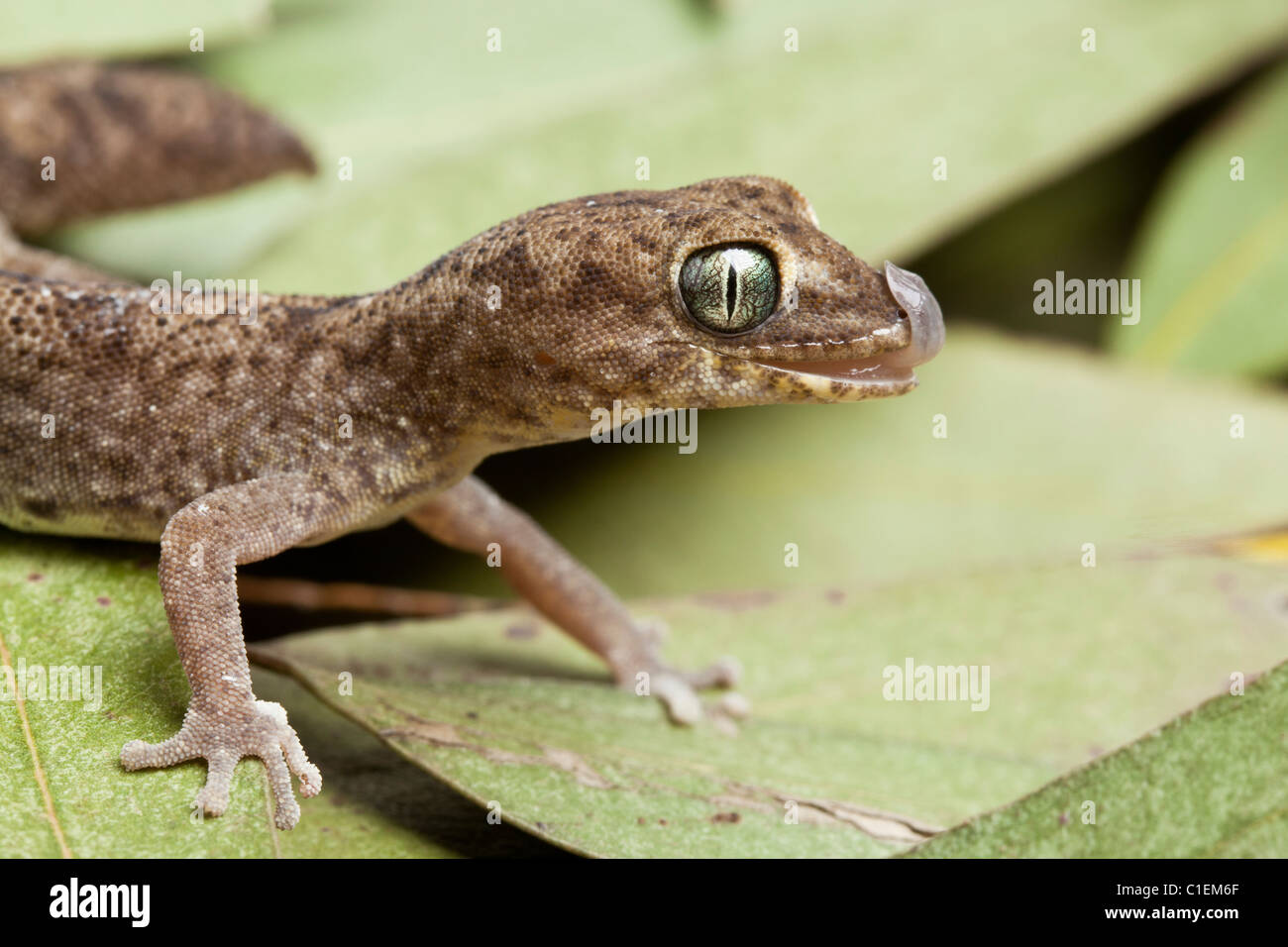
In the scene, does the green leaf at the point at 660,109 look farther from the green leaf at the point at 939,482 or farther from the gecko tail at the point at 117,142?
the green leaf at the point at 939,482

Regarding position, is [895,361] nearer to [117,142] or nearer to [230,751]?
[230,751]

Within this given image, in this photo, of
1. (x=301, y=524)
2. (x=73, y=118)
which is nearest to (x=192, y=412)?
(x=301, y=524)

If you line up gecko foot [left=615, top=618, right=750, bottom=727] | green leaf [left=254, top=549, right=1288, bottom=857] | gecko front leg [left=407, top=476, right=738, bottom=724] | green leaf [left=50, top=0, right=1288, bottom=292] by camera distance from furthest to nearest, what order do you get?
green leaf [left=50, top=0, right=1288, bottom=292]
gecko front leg [left=407, top=476, right=738, bottom=724]
gecko foot [left=615, top=618, right=750, bottom=727]
green leaf [left=254, top=549, right=1288, bottom=857]

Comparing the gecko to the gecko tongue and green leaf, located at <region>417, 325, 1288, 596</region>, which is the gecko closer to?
the gecko tongue

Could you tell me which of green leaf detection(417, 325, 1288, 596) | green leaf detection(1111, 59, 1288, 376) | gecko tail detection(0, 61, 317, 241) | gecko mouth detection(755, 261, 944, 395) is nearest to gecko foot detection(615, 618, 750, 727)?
green leaf detection(417, 325, 1288, 596)
